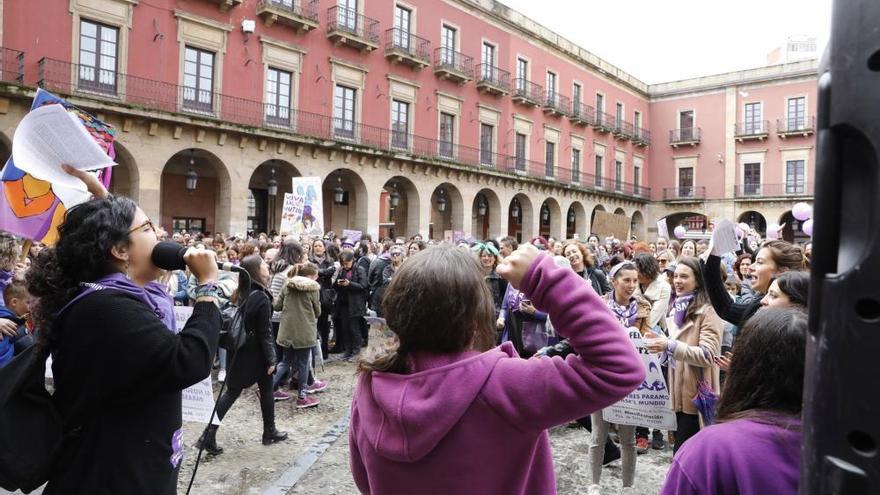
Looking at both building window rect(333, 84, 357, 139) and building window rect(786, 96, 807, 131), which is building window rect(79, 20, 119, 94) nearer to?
building window rect(333, 84, 357, 139)

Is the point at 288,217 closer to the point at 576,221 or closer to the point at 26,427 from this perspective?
the point at 26,427

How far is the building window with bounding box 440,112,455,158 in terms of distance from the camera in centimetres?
2330

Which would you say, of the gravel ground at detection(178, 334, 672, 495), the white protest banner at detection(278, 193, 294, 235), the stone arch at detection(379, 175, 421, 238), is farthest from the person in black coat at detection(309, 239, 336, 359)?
the stone arch at detection(379, 175, 421, 238)

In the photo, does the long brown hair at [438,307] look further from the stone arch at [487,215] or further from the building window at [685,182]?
the building window at [685,182]

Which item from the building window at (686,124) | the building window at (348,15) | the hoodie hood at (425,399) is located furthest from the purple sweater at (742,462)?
the building window at (686,124)

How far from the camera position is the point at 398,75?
21.4 meters

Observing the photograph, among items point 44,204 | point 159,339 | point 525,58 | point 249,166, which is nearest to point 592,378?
point 159,339

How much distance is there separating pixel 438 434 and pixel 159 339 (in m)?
1.01

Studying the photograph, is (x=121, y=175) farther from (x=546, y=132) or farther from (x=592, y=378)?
(x=546, y=132)

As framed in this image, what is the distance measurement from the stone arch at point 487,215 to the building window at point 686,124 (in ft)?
54.6

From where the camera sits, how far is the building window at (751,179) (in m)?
33.2


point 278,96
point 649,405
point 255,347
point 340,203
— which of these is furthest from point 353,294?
point 340,203

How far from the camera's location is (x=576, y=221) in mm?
30844

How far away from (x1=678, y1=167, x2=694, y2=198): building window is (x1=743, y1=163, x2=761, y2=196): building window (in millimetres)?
3034
